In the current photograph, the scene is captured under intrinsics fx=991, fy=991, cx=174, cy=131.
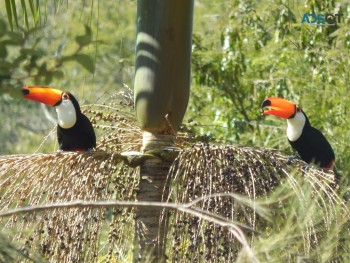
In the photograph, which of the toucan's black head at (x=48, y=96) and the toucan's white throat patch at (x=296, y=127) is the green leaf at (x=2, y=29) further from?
the toucan's white throat patch at (x=296, y=127)

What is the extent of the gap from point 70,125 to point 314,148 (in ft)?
4.22

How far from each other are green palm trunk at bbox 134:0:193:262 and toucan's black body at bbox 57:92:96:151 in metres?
1.23

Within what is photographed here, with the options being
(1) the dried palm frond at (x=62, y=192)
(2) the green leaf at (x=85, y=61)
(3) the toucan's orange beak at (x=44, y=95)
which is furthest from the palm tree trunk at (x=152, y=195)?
(2) the green leaf at (x=85, y=61)

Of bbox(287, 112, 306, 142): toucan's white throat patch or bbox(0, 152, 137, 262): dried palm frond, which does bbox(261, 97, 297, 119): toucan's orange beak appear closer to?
bbox(287, 112, 306, 142): toucan's white throat patch

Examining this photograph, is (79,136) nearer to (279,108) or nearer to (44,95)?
(44,95)

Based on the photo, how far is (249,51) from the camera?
7.70m

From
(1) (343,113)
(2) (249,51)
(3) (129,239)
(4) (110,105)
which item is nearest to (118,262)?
(3) (129,239)

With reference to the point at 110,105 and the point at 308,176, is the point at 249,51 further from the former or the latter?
the point at 308,176

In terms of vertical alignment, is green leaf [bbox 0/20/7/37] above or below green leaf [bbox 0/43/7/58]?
above

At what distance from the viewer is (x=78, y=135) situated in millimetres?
5016

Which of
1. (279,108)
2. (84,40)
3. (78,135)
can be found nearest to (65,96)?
(78,135)

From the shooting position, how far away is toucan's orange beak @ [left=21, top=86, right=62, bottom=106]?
A: 450cm

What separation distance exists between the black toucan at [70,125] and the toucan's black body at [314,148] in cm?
115

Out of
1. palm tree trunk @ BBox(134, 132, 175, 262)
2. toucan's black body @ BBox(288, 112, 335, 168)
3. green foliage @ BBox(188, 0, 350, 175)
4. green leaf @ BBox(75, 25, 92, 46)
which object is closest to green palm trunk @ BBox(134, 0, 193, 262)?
palm tree trunk @ BBox(134, 132, 175, 262)
